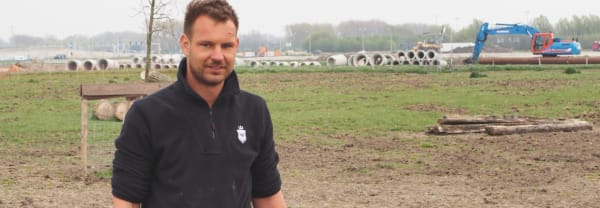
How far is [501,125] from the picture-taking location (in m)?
18.0

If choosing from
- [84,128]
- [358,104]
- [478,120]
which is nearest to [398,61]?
[358,104]

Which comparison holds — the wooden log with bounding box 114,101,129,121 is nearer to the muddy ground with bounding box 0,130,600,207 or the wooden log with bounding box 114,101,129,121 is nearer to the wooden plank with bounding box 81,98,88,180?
the muddy ground with bounding box 0,130,600,207

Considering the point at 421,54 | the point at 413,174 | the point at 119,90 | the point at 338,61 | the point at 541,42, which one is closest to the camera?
the point at 119,90

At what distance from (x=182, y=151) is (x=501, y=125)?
1511 cm

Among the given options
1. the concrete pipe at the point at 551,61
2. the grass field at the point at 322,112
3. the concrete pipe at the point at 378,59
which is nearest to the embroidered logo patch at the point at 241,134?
the grass field at the point at 322,112

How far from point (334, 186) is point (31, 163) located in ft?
15.9

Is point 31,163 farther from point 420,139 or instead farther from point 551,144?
point 551,144

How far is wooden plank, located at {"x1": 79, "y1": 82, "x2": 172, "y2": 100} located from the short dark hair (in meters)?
8.40

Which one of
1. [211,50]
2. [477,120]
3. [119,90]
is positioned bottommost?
→ [477,120]

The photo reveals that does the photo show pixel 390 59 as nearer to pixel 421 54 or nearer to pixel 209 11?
pixel 421 54

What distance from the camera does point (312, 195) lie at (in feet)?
36.7

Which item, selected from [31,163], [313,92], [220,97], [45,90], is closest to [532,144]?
[31,163]

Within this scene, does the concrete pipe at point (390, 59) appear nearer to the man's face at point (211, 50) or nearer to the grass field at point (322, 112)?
the grass field at point (322, 112)

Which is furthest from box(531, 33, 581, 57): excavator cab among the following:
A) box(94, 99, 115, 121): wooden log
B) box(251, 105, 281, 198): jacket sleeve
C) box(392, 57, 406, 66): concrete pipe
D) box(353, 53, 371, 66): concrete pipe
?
box(251, 105, 281, 198): jacket sleeve
